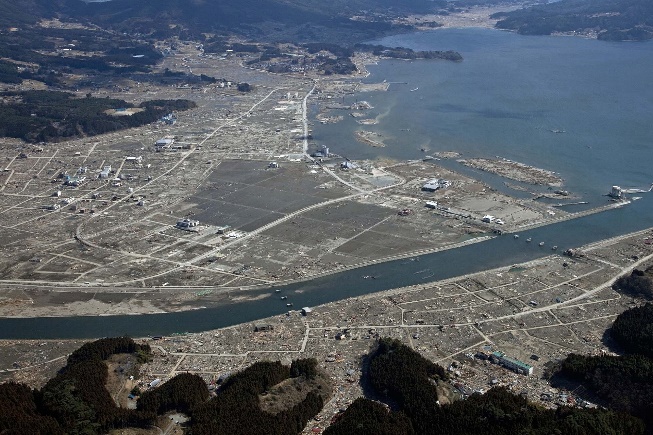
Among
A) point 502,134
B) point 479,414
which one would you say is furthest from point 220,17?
point 479,414

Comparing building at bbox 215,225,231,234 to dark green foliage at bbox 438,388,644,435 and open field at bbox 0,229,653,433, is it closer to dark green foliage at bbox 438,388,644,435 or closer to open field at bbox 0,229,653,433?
open field at bbox 0,229,653,433

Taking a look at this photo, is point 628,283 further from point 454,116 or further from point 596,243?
point 454,116

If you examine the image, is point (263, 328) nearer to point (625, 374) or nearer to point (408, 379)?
point (408, 379)

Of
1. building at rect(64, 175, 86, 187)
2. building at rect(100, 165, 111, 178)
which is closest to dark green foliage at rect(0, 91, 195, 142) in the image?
building at rect(100, 165, 111, 178)

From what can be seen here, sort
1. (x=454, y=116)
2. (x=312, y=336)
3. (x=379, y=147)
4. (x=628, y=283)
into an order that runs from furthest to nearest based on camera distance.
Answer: (x=454, y=116)
(x=379, y=147)
(x=628, y=283)
(x=312, y=336)

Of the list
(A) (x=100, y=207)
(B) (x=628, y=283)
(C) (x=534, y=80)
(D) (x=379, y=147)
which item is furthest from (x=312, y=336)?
(C) (x=534, y=80)
